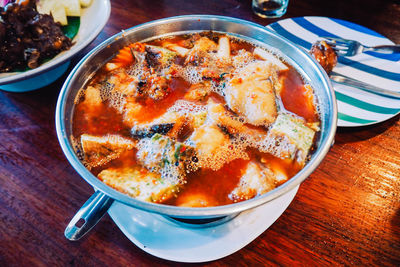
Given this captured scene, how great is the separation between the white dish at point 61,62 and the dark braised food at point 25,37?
0.10 meters

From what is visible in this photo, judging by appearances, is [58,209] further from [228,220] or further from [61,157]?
[228,220]

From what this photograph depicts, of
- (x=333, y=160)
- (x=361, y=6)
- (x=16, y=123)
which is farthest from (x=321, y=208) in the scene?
(x=361, y=6)

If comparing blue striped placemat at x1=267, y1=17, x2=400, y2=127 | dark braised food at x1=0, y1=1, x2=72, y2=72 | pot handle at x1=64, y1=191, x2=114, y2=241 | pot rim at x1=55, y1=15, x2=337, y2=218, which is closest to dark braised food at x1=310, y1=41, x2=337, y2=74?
blue striped placemat at x1=267, y1=17, x2=400, y2=127

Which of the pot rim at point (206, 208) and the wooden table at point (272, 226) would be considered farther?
the wooden table at point (272, 226)

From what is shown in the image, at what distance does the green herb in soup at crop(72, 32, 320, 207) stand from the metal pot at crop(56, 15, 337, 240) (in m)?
0.06

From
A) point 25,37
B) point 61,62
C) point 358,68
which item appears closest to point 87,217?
point 61,62

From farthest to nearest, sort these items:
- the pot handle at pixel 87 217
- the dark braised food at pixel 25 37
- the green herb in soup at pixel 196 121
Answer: the dark braised food at pixel 25 37 → the green herb in soup at pixel 196 121 → the pot handle at pixel 87 217

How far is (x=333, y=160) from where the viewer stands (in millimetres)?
2000

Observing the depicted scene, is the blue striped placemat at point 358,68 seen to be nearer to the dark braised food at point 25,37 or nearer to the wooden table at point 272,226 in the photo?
the wooden table at point 272,226

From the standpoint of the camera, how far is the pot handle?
49.6 inches

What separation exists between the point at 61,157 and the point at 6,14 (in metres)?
1.32

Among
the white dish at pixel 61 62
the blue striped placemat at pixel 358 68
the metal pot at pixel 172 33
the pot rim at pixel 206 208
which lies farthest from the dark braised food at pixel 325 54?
the white dish at pixel 61 62

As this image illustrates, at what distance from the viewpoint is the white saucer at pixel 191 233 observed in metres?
1.54

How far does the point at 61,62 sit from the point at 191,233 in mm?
1656
